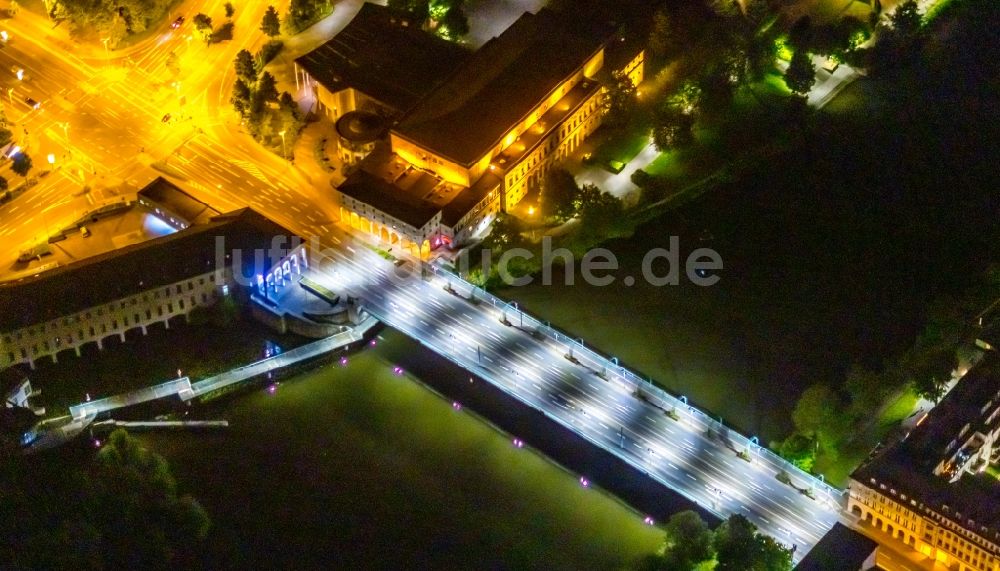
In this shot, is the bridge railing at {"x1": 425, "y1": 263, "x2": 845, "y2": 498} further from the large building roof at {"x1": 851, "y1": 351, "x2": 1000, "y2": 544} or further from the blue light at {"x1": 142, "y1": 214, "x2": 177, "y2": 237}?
the blue light at {"x1": 142, "y1": 214, "x2": 177, "y2": 237}

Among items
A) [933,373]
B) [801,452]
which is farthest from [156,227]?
[933,373]

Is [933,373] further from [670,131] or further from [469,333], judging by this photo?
[670,131]

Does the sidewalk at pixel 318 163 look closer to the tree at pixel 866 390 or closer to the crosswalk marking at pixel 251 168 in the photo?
the crosswalk marking at pixel 251 168

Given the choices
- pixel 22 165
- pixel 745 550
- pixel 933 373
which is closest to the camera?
pixel 745 550

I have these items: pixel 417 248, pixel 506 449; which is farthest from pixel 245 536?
pixel 417 248

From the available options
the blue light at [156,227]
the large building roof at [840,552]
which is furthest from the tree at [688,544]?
the blue light at [156,227]

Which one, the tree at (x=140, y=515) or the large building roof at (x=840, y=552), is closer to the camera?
the large building roof at (x=840, y=552)
